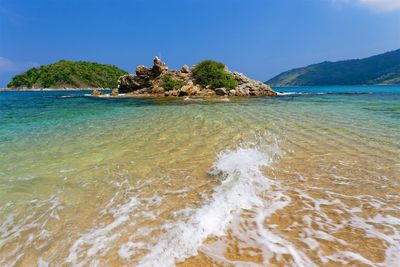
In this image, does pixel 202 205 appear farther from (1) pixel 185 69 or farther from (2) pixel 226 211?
(1) pixel 185 69

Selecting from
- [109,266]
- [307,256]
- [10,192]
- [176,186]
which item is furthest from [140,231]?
[10,192]

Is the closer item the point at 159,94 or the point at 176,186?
the point at 176,186

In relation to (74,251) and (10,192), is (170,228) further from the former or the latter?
(10,192)

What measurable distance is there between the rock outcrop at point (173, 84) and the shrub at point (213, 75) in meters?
1.31

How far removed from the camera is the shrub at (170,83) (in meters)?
58.8

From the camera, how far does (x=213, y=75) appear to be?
6094 cm

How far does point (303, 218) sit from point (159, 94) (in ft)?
180

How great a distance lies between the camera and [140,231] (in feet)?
13.6

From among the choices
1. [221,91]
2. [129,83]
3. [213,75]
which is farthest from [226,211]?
[129,83]

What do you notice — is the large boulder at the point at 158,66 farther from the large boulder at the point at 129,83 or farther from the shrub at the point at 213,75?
the shrub at the point at 213,75

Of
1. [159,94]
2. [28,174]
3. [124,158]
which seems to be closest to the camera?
[28,174]

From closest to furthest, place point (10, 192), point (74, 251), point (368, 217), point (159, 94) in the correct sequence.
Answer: point (74, 251) → point (368, 217) → point (10, 192) → point (159, 94)

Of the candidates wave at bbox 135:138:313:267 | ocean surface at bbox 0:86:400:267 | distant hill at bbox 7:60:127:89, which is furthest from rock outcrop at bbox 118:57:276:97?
distant hill at bbox 7:60:127:89

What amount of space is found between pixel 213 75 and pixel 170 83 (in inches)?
405
